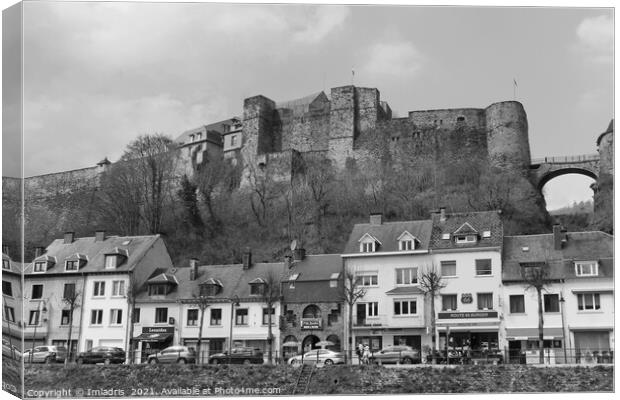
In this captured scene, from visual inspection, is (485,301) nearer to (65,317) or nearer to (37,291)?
(65,317)

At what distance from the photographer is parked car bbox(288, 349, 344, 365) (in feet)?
100

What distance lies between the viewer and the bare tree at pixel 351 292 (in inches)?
1403

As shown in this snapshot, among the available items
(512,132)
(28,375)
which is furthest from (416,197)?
(28,375)

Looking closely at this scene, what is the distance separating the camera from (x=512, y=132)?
6062 cm

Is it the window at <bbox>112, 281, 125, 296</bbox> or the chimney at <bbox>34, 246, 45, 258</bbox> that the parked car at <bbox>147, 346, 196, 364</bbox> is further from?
the chimney at <bbox>34, 246, 45, 258</bbox>

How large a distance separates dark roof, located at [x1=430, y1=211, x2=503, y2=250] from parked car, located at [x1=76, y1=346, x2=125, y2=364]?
1433 centimetres

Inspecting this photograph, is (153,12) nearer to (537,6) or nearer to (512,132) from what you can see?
(537,6)

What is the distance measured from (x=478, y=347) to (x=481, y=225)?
607cm

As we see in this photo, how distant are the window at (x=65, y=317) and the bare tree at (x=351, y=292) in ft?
41.0

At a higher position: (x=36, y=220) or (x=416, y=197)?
(x=416, y=197)

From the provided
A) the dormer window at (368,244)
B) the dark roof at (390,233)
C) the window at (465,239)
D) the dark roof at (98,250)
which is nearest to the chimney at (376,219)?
the dark roof at (390,233)

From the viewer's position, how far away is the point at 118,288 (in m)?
38.9

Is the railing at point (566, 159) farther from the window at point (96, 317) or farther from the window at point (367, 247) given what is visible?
the window at point (96, 317)

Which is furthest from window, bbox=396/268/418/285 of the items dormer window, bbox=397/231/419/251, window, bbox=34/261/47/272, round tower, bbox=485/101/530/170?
round tower, bbox=485/101/530/170
